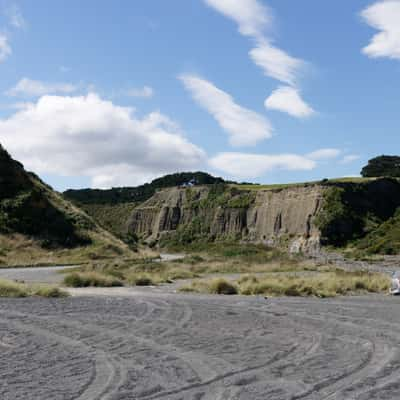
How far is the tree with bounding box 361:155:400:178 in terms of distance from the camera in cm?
13838

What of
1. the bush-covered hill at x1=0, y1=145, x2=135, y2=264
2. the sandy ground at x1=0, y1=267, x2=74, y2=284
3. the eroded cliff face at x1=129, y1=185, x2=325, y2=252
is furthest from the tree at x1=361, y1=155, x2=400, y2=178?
the sandy ground at x1=0, y1=267, x2=74, y2=284

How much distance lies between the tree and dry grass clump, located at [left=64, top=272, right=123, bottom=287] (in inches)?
4631

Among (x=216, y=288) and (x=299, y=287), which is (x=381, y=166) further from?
(x=216, y=288)

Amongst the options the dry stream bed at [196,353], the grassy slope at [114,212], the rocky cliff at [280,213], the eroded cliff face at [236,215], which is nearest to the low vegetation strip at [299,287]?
the dry stream bed at [196,353]

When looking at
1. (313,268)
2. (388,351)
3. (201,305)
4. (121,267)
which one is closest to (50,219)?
(121,267)

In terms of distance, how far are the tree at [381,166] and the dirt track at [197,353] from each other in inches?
5036

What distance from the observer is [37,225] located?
56.6 meters

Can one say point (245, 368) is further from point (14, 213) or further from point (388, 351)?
point (14, 213)

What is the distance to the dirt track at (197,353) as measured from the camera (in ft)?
22.5

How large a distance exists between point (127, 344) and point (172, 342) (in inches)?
32.7

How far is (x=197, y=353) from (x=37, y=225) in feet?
164

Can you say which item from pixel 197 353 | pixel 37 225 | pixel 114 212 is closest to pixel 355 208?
pixel 37 225

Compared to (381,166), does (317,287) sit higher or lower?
lower

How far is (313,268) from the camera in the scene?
45156 mm
